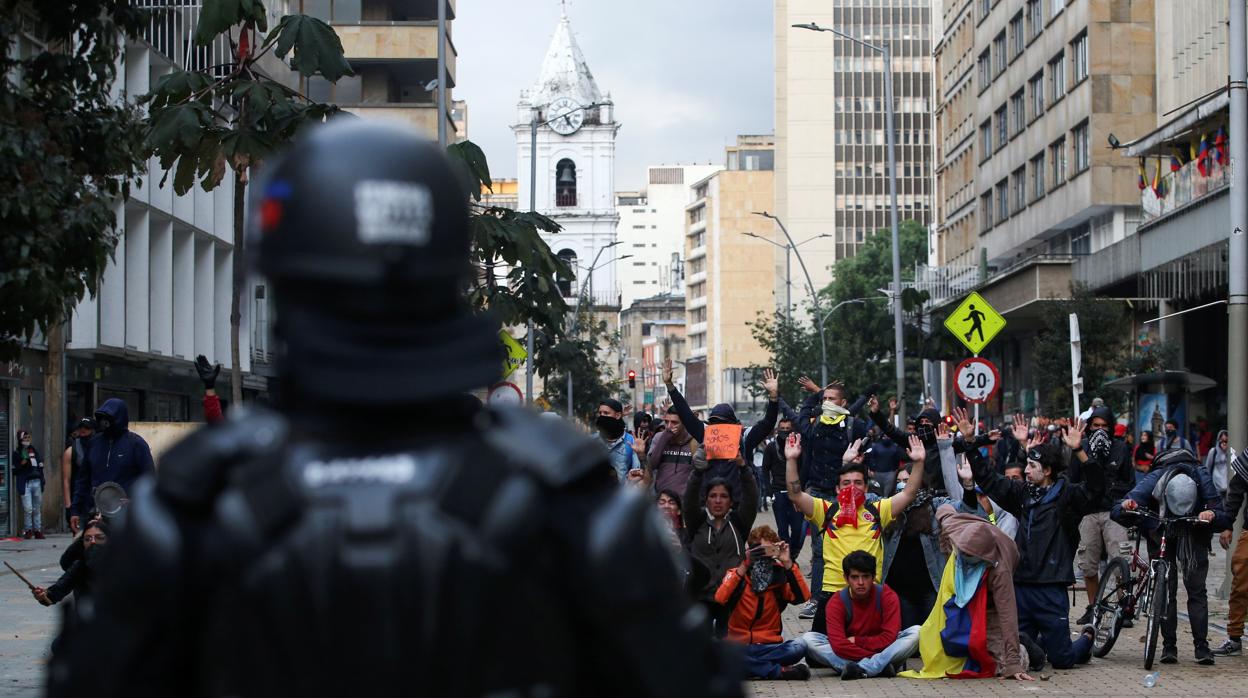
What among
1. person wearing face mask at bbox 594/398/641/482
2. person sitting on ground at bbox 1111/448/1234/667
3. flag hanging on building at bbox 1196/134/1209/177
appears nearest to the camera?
person sitting on ground at bbox 1111/448/1234/667

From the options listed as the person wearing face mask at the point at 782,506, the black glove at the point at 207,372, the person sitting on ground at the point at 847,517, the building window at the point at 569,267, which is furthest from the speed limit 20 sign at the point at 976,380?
the black glove at the point at 207,372

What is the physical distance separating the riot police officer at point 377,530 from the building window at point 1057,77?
181 ft

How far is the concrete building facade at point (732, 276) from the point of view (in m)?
170

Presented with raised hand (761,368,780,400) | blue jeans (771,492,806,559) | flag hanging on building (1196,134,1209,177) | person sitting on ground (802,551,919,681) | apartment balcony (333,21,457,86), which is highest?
apartment balcony (333,21,457,86)

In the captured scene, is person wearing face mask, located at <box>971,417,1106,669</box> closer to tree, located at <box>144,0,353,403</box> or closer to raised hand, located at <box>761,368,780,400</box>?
raised hand, located at <box>761,368,780,400</box>

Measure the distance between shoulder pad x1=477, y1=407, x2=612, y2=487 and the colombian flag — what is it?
11395mm

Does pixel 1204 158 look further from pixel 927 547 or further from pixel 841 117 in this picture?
pixel 841 117

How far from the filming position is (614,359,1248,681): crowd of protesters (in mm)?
13383

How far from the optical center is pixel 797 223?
15525cm

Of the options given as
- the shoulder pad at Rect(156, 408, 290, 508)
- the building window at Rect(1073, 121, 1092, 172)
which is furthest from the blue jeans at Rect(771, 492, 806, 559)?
the building window at Rect(1073, 121, 1092, 172)

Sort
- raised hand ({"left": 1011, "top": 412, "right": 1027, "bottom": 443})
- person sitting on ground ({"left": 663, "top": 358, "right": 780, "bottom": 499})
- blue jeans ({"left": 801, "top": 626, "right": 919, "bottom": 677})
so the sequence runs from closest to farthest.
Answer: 1. person sitting on ground ({"left": 663, "top": 358, "right": 780, "bottom": 499})
2. blue jeans ({"left": 801, "top": 626, "right": 919, "bottom": 677})
3. raised hand ({"left": 1011, "top": 412, "right": 1027, "bottom": 443})

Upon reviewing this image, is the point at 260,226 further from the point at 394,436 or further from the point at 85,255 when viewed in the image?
the point at 85,255

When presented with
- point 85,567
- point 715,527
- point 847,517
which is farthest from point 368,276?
point 847,517

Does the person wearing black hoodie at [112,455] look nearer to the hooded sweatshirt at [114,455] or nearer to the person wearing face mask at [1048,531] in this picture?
the hooded sweatshirt at [114,455]
